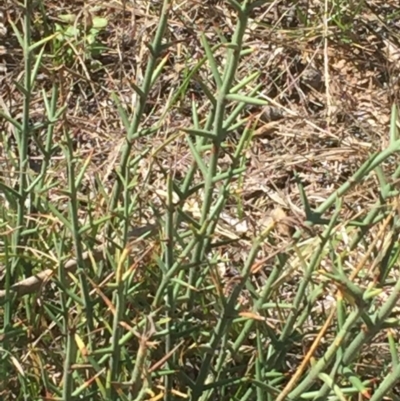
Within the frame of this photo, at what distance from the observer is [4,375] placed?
1145 millimetres

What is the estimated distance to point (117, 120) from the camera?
2131 millimetres

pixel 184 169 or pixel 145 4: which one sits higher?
pixel 145 4

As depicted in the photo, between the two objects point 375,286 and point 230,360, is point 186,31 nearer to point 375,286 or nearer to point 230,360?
point 230,360

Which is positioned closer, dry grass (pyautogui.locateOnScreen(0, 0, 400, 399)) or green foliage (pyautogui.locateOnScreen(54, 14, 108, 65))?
dry grass (pyautogui.locateOnScreen(0, 0, 400, 399))

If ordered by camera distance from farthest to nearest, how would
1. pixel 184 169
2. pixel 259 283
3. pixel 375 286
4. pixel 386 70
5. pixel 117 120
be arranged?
pixel 386 70 < pixel 117 120 < pixel 184 169 < pixel 259 283 < pixel 375 286

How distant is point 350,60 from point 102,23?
673 mm

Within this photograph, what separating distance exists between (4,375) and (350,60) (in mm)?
1477

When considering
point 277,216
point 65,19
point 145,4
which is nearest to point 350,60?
point 145,4

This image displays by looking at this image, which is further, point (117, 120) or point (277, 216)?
point (117, 120)

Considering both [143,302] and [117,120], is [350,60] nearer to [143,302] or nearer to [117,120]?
[117,120]

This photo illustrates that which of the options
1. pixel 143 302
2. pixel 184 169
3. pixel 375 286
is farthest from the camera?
pixel 184 169

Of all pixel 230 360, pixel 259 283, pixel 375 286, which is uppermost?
pixel 375 286

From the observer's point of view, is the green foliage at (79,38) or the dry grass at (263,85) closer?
the dry grass at (263,85)

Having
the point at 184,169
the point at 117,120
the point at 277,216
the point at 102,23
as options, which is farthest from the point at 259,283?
the point at 102,23
